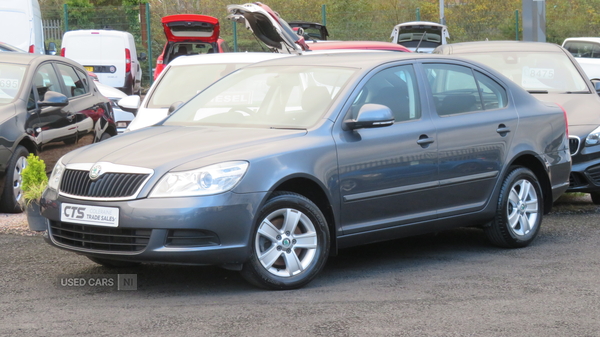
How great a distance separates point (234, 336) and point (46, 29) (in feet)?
Result: 83.3

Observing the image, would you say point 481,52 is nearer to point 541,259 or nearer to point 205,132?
point 541,259

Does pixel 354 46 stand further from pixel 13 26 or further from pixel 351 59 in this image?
pixel 13 26

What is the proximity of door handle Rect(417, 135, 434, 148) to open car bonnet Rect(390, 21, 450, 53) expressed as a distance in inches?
763

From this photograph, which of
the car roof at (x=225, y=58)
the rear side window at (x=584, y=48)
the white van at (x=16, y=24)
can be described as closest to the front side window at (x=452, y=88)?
the car roof at (x=225, y=58)

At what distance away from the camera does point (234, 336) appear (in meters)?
4.54

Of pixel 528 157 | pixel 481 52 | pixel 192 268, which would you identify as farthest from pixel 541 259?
pixel 481 52

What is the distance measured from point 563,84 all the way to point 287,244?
5.80 metres

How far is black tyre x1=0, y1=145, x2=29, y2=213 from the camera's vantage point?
8648 mm

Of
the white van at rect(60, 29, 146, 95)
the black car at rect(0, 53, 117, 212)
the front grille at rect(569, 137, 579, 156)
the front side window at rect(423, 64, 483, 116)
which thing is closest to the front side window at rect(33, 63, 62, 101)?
the black car at rect(0, 53, 117, 212)

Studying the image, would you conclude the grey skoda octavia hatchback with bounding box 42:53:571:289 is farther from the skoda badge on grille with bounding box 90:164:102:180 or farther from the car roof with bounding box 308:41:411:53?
the car roof with bounding box 308:41:411:53

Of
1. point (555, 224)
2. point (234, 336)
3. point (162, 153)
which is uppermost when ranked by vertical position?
point (162, 153)

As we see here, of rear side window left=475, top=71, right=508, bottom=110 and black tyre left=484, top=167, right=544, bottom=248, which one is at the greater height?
rear side window left=475, top=71, right=508, bottom=110

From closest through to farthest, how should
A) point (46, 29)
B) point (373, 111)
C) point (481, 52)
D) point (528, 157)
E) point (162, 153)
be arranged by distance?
point (162, 153)
point (373, 111)
point (528, 157)
point (481, 52)
point (46, 29)

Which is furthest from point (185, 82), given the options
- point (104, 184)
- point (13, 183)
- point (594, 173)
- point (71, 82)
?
point (104, 184)
